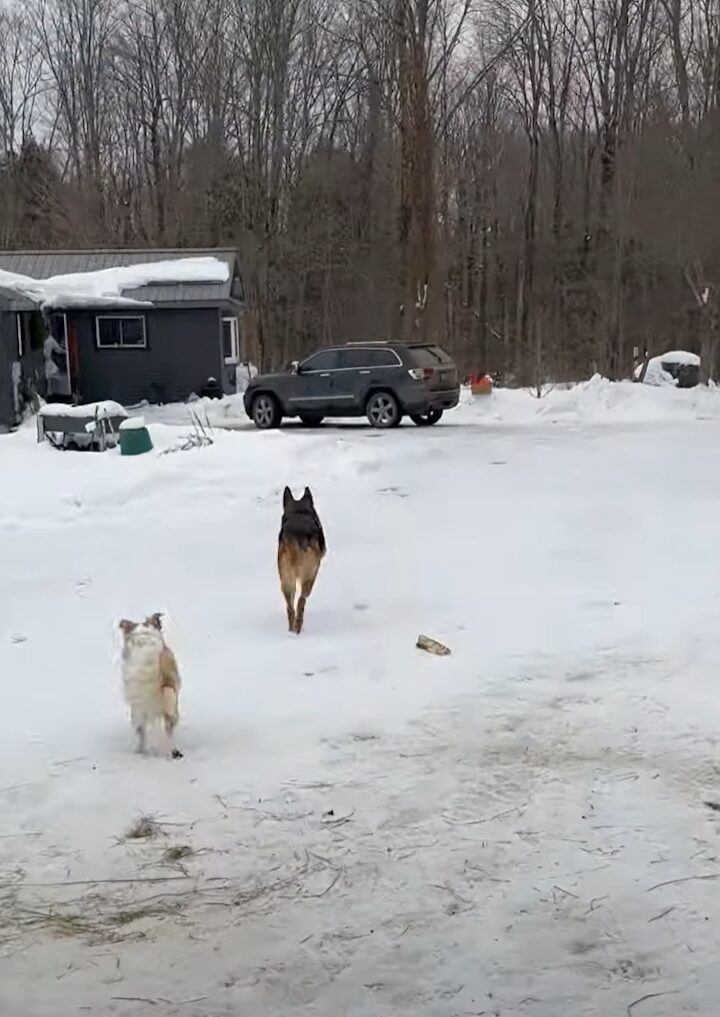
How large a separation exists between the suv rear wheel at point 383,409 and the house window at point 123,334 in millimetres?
8657

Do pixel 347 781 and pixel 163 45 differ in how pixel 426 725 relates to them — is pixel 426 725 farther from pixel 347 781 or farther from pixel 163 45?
pixel 163 45

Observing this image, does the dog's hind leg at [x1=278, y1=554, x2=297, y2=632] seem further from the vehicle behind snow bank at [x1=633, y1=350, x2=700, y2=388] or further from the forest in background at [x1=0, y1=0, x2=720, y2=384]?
the forest in background at [x1=0, y1=0, x2=720, y2=384]

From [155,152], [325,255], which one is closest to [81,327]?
[325,255]

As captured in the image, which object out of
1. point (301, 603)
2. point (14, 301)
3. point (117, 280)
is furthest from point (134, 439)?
point (117, 280)

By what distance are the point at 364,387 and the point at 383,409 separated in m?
0.57

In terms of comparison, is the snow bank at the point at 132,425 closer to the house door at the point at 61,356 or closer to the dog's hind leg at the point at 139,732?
the dog's hind leg at the point at 139,732

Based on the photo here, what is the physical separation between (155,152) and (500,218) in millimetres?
13573

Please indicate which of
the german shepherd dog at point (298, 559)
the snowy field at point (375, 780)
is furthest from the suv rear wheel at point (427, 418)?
the german shepherd dog at point (298, 559)

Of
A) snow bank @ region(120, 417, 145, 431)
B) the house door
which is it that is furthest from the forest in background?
snow bank @ region(120, 417, 145, 431)

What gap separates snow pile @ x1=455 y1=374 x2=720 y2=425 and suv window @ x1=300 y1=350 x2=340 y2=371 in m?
2.66

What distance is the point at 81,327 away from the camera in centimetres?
2602

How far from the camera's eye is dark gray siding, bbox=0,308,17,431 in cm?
2075

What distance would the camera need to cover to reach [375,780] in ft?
Answer: 14.8

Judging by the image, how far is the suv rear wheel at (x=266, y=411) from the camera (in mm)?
20875
